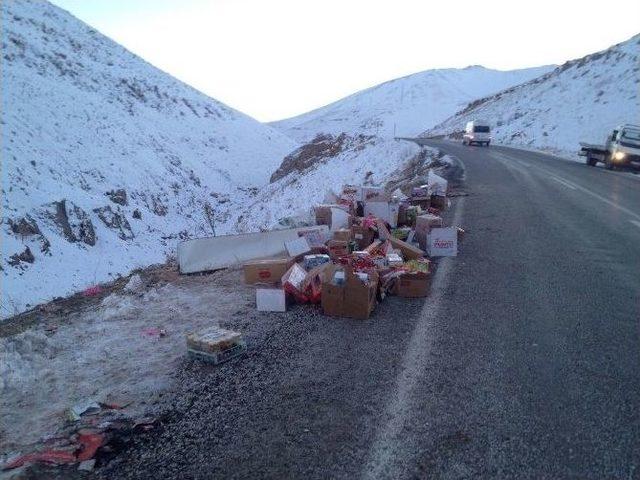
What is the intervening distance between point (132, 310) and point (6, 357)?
63.1 inches

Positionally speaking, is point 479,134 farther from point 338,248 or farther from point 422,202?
point 338,248

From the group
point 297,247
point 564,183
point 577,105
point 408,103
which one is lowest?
point 564,183

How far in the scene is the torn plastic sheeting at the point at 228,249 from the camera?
811 cm

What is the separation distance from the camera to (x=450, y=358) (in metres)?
4.53

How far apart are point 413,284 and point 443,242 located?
215cm

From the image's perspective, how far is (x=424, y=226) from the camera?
8.37 metres

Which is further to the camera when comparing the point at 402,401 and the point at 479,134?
the point at 479,134

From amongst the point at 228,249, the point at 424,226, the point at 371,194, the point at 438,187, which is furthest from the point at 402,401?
the point at 438,187

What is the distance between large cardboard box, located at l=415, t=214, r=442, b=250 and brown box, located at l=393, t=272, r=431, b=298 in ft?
7.12

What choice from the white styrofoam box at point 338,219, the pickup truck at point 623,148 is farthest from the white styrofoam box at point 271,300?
the pickup truck at point 623,148

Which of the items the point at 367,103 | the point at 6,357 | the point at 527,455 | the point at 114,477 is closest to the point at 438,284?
the point at 527,455

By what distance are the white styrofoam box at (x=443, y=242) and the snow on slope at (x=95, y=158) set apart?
26.4 ft

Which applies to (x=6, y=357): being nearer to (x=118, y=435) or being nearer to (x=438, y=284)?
(x=118, y=435)

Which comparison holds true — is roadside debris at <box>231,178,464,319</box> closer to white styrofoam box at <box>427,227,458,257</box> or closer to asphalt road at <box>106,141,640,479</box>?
white styrofoam box at <box>427,227,458,257</box>
